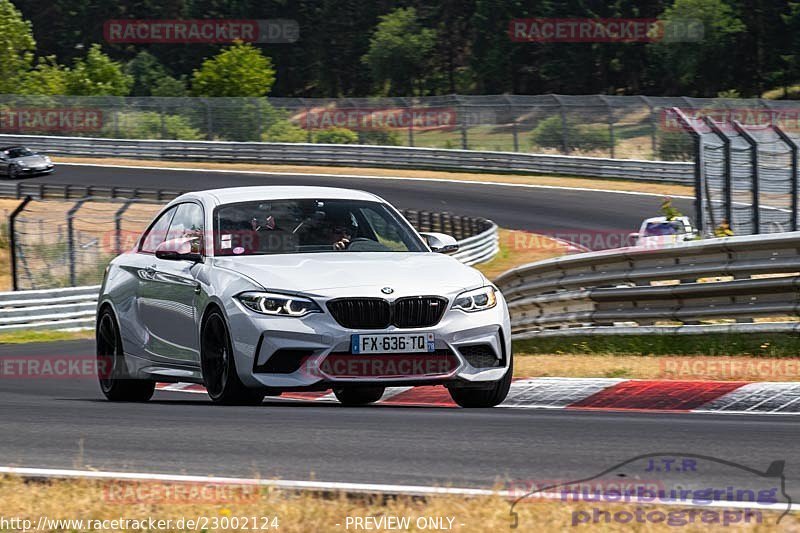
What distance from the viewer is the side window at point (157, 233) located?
1016 cm

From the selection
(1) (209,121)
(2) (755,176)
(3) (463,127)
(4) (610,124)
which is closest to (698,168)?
(2) (755,176)

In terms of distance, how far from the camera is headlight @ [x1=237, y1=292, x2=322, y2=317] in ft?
26.9

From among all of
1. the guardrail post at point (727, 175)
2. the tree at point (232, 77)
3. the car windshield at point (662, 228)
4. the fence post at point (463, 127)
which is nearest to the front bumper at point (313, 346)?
the guardrail post at point (727, 175)

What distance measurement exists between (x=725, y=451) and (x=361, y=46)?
9887 centimetres

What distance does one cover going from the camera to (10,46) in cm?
8469

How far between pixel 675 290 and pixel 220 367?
211 inches

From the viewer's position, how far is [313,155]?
52156mm

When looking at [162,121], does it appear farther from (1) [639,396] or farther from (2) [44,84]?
(1) [639,396]

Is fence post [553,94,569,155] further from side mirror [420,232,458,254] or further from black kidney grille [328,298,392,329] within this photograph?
black kidney grille [328,298,392,329]

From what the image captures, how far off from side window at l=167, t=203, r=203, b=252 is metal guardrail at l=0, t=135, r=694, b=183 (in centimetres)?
3466

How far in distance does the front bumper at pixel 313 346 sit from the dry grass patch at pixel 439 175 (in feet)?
109

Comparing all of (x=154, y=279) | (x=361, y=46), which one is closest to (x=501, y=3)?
(x=361, y=46)

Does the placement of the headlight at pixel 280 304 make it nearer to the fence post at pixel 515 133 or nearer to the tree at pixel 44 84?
the fence post at pixel 515 133

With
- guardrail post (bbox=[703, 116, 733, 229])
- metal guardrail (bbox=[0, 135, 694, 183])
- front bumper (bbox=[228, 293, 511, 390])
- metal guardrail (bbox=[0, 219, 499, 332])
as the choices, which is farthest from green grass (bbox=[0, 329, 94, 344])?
metal guardrail (bbox=[0, 135, 694, 183])
